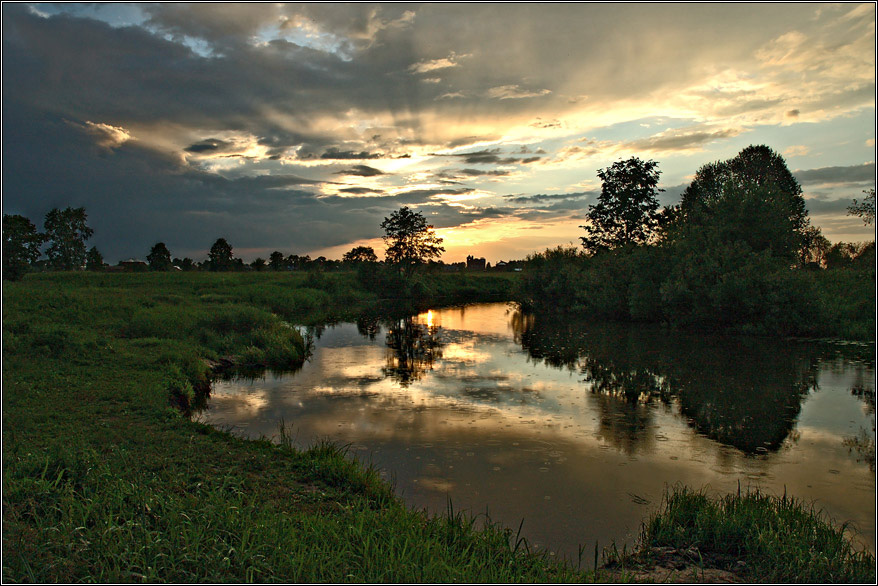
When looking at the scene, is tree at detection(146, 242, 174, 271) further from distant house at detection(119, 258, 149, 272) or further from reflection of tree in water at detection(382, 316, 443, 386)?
reflection of tree in water at detection(382, 316, 443, 386)

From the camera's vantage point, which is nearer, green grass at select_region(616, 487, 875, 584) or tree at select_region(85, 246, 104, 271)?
green grass at select_region(616, 487, 875, 584)

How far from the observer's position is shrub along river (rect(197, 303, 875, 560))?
8664 millimetres

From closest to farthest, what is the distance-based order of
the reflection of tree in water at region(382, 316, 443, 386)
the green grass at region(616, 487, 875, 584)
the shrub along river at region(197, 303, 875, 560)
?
the green grass at region(616, 487, 875, 584), the shrub along river at region(197, 303, 875, 560), the reflection of tree in water at region(382, 316, 443, 386)

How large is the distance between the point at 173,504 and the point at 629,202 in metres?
48.2

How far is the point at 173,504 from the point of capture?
6230 millimetres

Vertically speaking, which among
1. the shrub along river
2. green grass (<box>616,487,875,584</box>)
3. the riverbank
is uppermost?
the riverbank

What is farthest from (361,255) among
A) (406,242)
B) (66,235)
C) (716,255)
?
(716,255)

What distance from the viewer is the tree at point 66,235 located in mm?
57312

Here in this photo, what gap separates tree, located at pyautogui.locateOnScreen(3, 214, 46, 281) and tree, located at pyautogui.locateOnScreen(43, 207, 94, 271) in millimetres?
4897

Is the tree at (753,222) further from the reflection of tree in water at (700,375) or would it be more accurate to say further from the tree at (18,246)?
the tree at (18,246)

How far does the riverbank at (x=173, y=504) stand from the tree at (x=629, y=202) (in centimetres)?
4260

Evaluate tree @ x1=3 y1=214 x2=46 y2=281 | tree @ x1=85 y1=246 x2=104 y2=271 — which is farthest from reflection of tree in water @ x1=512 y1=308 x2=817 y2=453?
tree @ x1=85 y1=246 x2=104 y2=271

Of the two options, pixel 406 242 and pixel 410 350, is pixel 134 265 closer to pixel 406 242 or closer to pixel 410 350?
pixel 406 242

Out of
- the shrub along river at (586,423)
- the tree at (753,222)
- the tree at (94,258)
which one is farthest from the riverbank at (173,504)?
the tree at (94,258)
